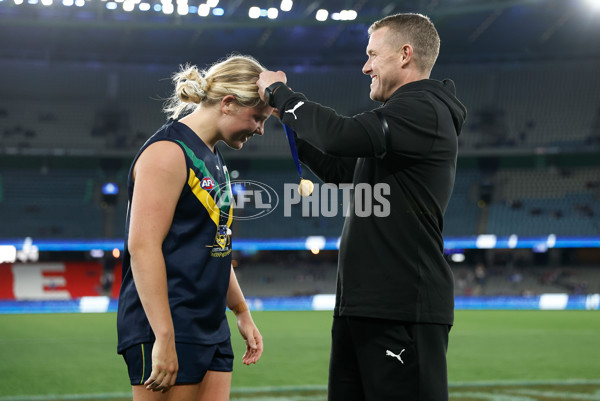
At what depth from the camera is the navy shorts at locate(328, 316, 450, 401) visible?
273 cm

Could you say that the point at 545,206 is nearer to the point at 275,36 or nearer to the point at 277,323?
the point at 275,36

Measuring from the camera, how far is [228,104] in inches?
111

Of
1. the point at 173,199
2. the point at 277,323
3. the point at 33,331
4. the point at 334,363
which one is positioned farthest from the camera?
the point at 277,323

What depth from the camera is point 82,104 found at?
118 ft

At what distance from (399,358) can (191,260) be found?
94cm

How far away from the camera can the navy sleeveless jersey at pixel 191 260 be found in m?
2.61

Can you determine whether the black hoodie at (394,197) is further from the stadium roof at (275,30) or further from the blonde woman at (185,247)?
the stadium roof at (275,30)

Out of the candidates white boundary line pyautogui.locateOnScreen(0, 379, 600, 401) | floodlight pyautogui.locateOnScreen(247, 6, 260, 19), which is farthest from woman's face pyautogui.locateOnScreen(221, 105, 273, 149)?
floodlight pyautogui.locateOnScreen(247, 6, 260, 19)

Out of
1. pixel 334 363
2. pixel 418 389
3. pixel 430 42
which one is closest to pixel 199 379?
pixel 334 363

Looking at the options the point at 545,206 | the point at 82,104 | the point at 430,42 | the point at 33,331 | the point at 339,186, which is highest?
the point at 82,104

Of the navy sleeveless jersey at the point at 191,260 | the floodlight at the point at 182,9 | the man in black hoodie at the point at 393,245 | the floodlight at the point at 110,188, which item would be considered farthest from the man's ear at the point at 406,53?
the floodlight at the point at 110,188

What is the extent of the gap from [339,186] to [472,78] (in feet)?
119

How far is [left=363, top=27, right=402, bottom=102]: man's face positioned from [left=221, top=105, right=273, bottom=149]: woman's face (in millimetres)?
530

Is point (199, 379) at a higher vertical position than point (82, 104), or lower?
lower
